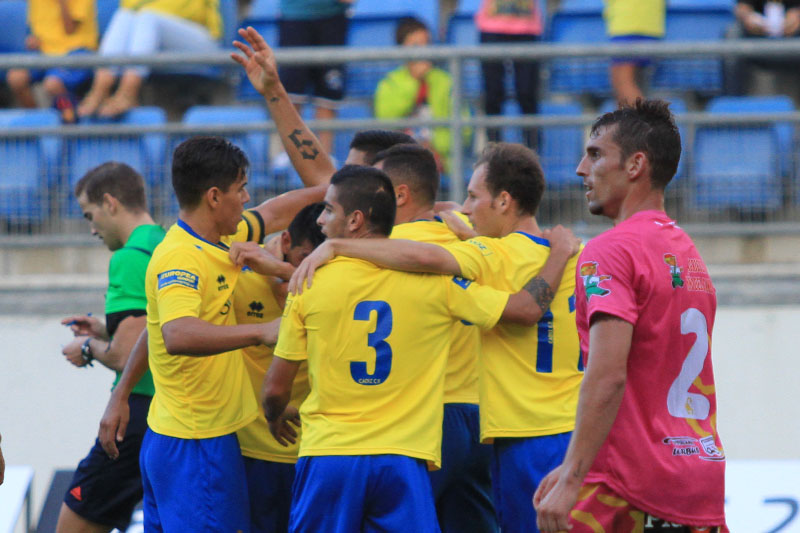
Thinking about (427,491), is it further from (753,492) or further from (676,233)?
(753,492)

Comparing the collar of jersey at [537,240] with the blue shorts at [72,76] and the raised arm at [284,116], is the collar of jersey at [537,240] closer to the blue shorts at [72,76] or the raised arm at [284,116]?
the raised arm at [284,116]

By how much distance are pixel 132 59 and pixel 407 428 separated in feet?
14.4

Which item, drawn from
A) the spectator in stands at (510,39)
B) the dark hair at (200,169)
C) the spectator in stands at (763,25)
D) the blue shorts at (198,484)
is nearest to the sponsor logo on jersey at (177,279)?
the dark hair at (200,169)

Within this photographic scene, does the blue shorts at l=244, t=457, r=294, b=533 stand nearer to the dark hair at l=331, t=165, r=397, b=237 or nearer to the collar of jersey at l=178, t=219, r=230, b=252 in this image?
the collar of jersey at l=178, t=219, r=230, b=252

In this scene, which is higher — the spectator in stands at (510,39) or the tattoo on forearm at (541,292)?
the spectator in stands at (510,39)

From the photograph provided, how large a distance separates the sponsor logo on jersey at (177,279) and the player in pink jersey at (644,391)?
63.3 inches

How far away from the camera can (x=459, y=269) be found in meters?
3.92

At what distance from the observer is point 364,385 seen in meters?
3.74

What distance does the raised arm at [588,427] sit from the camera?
116 inches

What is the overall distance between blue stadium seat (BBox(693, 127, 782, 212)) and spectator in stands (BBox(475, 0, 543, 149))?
1.29m

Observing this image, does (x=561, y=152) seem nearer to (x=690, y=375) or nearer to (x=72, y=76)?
(x=72, y=76)

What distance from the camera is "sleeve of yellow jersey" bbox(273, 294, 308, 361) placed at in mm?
3773

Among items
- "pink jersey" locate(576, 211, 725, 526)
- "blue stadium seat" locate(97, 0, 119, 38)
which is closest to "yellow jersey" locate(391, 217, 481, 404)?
"pink jersey" locate(576, 211, 725, 526)

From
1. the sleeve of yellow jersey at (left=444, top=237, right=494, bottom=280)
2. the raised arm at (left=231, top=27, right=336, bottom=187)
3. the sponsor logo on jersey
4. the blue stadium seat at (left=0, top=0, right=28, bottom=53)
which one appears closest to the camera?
the sleeve of yellow jersey at (left=444, top=237, right=494, bottom=280)
